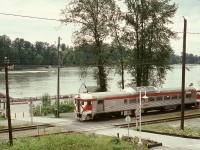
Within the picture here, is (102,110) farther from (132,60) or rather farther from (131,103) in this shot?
(132,60)

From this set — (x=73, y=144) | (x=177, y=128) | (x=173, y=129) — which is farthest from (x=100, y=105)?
(x=73, y=144)

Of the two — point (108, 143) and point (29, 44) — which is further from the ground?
point (29, 44)

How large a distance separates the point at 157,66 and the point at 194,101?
798cm

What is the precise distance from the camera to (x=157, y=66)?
51.3 meters

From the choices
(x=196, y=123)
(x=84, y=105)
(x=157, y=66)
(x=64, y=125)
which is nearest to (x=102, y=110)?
(x=84, y=105)

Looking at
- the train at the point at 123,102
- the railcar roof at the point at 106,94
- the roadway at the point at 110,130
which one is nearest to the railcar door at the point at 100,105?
the train at the point at 123,102

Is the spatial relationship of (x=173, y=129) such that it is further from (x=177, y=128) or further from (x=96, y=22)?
(x=96, y=22)

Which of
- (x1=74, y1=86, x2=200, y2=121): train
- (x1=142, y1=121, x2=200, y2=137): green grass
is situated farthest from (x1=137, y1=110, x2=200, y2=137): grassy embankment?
(x1=74, y1=86, x2=200, y2=121): train

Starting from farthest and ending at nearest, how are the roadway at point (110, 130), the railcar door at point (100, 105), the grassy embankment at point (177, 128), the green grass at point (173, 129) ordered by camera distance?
the railcar door at point (100, 105), the grassy embankment at point (177, 128), the green grass at point (173, 129), the roadway at point (110, 130)

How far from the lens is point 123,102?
128 ft

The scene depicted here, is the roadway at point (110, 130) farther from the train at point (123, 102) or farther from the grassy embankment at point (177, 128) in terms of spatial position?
the grassy embankment at point (177, 128)

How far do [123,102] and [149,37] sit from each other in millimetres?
14632

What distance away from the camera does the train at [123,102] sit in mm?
37281

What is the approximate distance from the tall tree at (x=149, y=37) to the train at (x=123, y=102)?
760 centimetres
